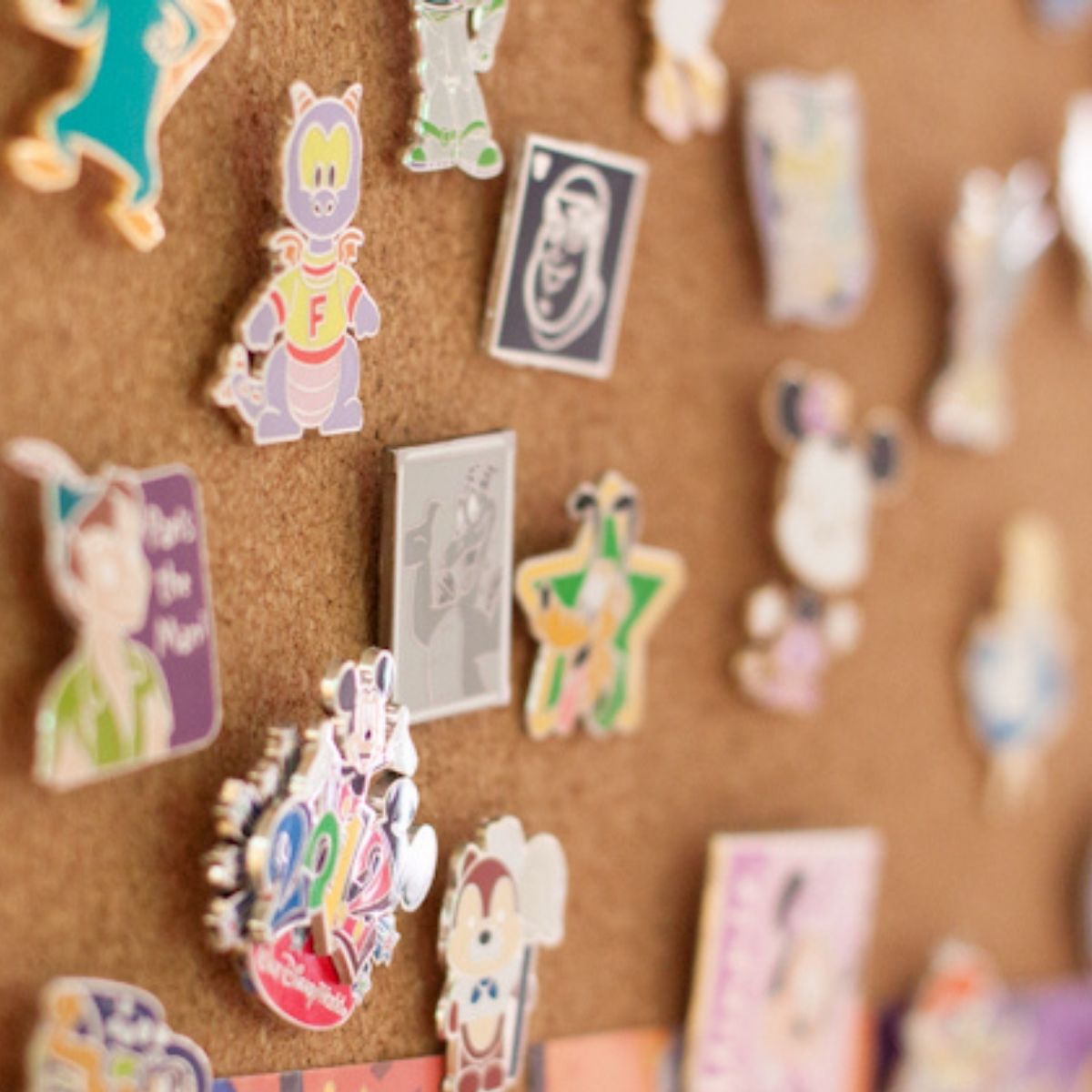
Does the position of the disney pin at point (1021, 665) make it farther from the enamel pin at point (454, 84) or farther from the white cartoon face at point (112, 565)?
the white cartoon face at point (112, 565)

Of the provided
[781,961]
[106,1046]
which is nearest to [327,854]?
[106,1046]

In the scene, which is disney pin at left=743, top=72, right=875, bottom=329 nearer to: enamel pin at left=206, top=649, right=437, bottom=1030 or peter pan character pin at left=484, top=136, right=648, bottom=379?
peter pan character pin at left=484, top=136, right=648, bottom=379

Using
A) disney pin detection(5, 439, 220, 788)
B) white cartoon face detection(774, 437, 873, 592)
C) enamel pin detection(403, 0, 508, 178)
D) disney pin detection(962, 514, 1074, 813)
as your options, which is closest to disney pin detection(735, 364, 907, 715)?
white cartoon face detection(774, 437, 873, 592)

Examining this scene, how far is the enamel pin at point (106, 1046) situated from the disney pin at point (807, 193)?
1.38ft

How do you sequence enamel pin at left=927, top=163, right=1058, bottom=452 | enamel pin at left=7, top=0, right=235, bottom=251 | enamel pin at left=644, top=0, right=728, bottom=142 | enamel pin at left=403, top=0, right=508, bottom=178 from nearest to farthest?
enamel pin at left=7, top=0, right=235, bottom=251 → enamel pin at left=403, top=0, right=508, bottom=178 → enamel pin at left=644, top=0, right=728, bottom=142 → enamel pin at left=927, top=163, right=1058, bottom=452

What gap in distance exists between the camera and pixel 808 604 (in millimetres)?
811

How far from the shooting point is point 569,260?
2.21ft

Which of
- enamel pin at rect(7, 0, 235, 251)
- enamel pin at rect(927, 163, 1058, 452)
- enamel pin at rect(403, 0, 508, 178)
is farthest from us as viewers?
enamel pin at rect(927, 163, 1058, 452)

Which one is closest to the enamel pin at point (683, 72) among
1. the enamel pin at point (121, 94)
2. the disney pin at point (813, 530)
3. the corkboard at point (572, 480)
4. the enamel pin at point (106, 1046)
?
the corkboard at point (572, 480)

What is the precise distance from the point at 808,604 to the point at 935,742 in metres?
0.13

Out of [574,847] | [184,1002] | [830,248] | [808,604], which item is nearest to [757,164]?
[830,248]

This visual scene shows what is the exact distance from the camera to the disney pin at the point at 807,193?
76cm

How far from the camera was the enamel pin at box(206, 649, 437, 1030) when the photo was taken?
1.70ft

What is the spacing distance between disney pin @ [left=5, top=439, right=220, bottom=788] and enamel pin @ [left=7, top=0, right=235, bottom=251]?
0.24 feet
